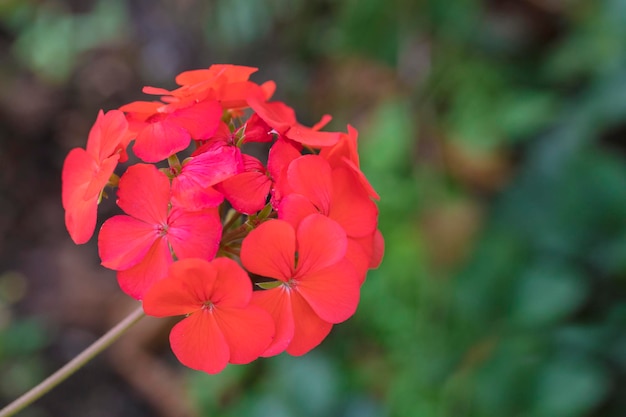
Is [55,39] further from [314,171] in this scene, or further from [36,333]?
[314,171]

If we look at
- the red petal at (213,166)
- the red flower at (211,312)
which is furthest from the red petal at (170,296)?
the red petal at (213,166)

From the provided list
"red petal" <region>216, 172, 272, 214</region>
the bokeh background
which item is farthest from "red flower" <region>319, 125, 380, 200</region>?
the bokeh background

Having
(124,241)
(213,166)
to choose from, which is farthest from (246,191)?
(124,241)

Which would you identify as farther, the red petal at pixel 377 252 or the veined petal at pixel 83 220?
the red petal at pixel 377 252

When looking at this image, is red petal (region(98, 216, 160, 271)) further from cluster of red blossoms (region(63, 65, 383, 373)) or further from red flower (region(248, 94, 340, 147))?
red flower (region(248, 94, 340, 147))

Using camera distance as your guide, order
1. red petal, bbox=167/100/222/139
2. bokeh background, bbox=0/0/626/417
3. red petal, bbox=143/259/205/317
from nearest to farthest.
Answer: red petal, bbox=143/259/205/317, red petal, bbox=167/100/222/139, bokeh background, bbox=0/0/626/417

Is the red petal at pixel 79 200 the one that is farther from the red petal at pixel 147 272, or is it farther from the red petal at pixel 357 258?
the red petal at pixel 357 258

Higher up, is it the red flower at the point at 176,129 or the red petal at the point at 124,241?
the red flower at the point at 176,129

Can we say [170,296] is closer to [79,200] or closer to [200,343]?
[200,343]
